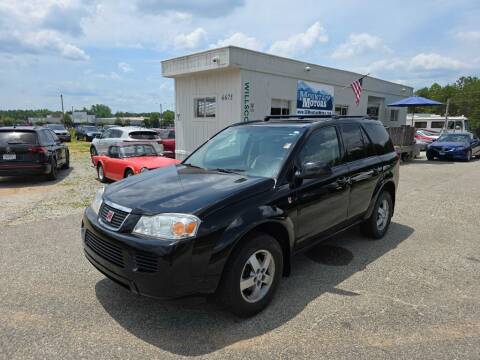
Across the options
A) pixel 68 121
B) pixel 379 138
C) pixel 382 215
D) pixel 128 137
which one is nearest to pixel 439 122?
pixel 128 137

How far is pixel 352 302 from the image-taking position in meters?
3.46

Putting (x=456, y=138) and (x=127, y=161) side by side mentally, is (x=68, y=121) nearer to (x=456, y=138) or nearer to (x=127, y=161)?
(x=456, y=138)

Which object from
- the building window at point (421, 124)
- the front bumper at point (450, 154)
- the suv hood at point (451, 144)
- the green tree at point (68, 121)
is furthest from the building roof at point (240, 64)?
the green tree at point (68, 121)

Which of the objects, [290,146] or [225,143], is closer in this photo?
[290,146]

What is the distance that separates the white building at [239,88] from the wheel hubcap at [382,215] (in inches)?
332

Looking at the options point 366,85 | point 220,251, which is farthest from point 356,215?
point 366,85

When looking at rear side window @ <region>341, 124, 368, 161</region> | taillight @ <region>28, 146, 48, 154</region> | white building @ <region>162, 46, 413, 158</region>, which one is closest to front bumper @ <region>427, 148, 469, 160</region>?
white building @ <region>162, 46, 413, 158</region>

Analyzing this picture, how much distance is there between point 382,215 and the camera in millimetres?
5371

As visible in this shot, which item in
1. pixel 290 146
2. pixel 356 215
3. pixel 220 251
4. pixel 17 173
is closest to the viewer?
pixel 220 251

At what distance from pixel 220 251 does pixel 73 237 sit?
3.39m

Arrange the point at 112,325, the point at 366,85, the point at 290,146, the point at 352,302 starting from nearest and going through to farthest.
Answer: the point at 112,325 < the point at 352,302 < the point at 290,146 < the point at 366,85

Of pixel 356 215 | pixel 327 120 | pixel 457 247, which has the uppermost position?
pixel 327 120

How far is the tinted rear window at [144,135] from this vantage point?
14.0 metres

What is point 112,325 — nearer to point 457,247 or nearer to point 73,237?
point 73,237
